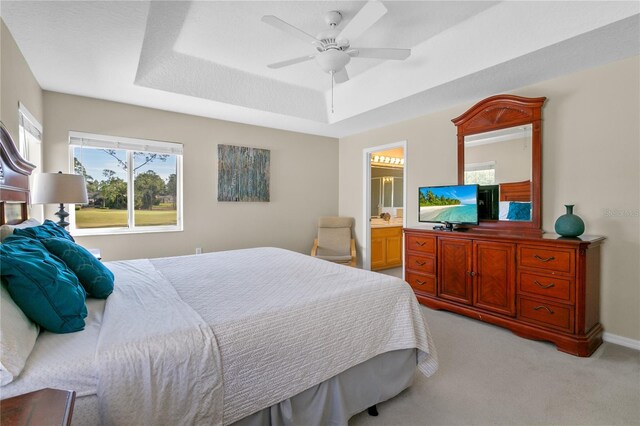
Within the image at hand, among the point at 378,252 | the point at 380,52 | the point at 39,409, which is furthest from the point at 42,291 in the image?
the point at 378,252

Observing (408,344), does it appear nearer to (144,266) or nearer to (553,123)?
(144,266)

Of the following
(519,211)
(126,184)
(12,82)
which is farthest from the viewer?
(126,184)

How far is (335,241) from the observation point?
16.8 feet

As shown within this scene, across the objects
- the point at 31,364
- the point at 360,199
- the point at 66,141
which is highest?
the point at 66,141

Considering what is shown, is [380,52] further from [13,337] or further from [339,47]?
[13,337]

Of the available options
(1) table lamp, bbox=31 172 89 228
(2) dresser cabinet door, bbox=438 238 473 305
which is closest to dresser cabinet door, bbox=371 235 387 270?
(2) dresser cabinet door, bbox=438 238 473 305

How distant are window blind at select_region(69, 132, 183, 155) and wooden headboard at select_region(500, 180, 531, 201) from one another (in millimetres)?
4026

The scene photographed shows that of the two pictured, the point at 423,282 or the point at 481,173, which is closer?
the point at 481,173

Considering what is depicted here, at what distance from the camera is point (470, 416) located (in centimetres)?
177

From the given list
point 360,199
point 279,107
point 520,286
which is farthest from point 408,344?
point 360,199

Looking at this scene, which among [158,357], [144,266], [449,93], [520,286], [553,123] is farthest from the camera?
[449,93]

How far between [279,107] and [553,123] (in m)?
3.06

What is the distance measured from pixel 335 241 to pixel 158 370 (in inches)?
162

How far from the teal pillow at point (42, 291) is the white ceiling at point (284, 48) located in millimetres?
1743
